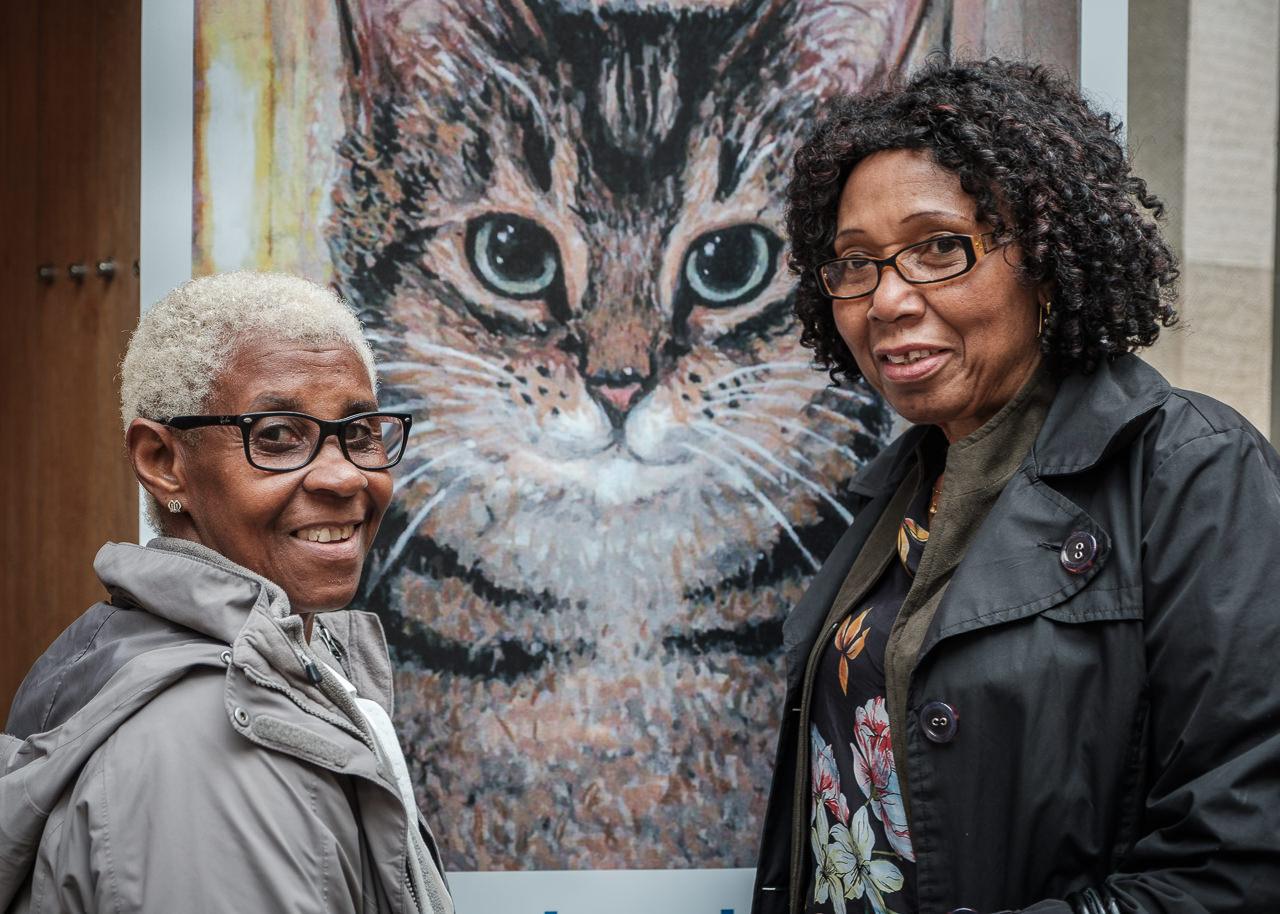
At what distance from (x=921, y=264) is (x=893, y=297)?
0.26ft

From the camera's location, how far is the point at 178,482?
1639mm

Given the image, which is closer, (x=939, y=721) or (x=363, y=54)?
(x=939, y=721)

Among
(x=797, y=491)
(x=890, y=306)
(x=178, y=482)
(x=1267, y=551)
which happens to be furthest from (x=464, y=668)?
(x=1267, y=551)

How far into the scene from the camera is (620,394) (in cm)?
276

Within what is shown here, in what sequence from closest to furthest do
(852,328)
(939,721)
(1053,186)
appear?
(939,721)
(1053,186)
(852,328)

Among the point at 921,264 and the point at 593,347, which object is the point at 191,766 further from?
the point at 593,347

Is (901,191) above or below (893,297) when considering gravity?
above

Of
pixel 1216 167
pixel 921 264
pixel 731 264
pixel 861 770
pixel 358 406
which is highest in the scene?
pixel 1216 167

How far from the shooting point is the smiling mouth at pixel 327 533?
5.45ft

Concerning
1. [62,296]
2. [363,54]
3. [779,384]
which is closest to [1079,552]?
[779,384]

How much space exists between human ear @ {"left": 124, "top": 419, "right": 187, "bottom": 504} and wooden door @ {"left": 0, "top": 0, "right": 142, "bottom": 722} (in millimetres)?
1125

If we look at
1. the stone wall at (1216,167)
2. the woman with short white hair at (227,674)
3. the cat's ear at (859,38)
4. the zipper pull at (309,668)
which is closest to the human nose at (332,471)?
the woman with short white hair at (227,674)

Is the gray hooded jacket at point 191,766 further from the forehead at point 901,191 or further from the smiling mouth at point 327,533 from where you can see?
the forehead at point 901,191

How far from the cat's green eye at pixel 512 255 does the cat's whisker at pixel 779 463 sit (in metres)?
0.52
